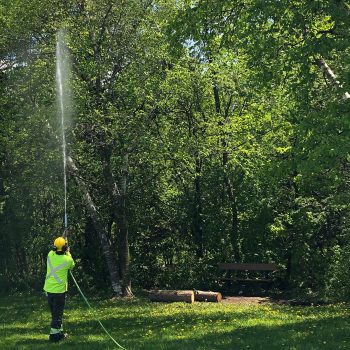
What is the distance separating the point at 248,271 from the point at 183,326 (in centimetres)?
865

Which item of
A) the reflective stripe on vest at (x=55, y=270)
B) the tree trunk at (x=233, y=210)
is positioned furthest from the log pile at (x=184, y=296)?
the reflective stripe on vest at (x=55, y=270)

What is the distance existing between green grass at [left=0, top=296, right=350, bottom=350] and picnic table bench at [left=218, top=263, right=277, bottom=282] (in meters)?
3.91

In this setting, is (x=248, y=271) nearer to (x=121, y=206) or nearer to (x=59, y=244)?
(x=121, y=206)

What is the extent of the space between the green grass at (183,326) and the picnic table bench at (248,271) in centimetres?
391

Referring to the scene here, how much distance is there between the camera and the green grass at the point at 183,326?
29.8 feet

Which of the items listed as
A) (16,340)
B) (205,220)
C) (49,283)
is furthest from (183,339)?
(205,220)

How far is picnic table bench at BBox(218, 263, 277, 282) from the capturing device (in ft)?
60.3

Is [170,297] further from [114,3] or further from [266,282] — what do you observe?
[114,3]

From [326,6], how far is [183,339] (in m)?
6.93

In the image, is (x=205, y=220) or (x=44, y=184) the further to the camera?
(x=205, y=220)

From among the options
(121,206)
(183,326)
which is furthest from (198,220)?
(183,326)

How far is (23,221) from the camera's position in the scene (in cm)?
1983

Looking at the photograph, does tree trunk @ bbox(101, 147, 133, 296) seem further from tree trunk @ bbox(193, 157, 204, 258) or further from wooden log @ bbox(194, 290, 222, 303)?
tree trunk @ bbox(193, 157, 204, 258)

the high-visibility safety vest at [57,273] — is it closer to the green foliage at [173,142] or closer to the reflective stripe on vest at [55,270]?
the reflective stripe on vest at [55,270]
